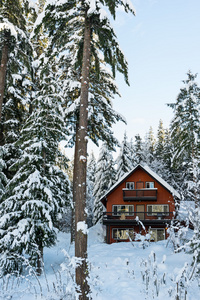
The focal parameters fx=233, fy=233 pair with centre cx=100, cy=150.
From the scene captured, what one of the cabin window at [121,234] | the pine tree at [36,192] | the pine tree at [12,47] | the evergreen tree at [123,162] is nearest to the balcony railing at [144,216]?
the cabin window at [121,234]

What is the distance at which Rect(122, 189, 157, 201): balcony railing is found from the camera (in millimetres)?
27123

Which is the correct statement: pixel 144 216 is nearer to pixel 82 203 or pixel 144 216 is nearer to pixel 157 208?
pixel 157 208

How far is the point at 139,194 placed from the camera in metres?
27.6

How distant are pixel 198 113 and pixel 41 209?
18010 millimetres

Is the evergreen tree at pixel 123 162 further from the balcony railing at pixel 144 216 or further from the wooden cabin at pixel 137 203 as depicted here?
the balcony railing at pixel 144 216

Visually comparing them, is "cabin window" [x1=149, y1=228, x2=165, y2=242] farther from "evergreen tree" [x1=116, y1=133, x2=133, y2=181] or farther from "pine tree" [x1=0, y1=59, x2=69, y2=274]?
"pine tree" [x1=0, y1=59, x2=69, y2=274]

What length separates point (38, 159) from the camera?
11.9 meters

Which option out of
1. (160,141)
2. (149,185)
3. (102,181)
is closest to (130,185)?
(149,185)

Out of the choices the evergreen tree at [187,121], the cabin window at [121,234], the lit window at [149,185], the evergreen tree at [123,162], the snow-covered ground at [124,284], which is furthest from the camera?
the evergreen tree at [123,162]

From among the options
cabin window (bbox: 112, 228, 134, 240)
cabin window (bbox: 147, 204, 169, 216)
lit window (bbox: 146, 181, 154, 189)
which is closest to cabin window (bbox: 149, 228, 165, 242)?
cabin window (bbox: 147, 204, 169, 216)

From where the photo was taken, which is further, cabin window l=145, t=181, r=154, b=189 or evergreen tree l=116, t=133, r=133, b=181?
evergreen tree l=116, t=133, r=133, b=181

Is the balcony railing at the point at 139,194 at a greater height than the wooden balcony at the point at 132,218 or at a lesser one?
greater

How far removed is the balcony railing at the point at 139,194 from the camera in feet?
89.0

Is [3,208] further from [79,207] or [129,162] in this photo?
[129,162]
